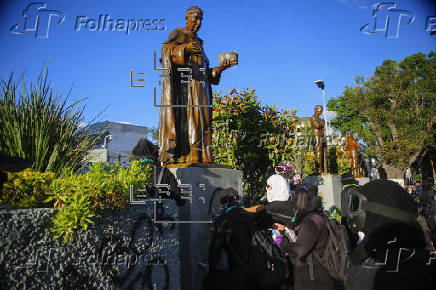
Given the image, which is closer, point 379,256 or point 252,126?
point 379,256

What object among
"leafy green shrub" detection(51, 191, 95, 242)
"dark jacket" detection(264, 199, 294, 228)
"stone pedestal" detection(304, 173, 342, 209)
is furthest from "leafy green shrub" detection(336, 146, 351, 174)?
"leafy green shrub" detection(51, 191, 95, 242)

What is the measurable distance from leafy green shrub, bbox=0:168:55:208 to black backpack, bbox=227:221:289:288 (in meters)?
1.72

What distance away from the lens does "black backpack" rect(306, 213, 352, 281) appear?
323cm

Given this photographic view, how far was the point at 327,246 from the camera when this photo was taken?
3291mm

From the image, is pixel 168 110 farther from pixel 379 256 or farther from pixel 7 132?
pixel 379 256

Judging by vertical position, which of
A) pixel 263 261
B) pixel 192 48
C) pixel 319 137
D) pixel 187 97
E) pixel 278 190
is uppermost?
pixel 192 48

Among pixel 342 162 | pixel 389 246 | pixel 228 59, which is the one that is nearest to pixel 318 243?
pixel 389 246

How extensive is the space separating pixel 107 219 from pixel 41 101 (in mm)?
1784

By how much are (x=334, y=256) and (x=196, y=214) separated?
2.10m

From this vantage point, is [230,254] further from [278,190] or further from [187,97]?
[187,97]

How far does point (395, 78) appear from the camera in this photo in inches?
1046

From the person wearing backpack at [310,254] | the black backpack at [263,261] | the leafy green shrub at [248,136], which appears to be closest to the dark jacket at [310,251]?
the person wearing backpack at [310,254]

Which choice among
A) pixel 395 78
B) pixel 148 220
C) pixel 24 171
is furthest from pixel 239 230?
pixel 395 78

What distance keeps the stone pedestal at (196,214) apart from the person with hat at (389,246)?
8.34ft
